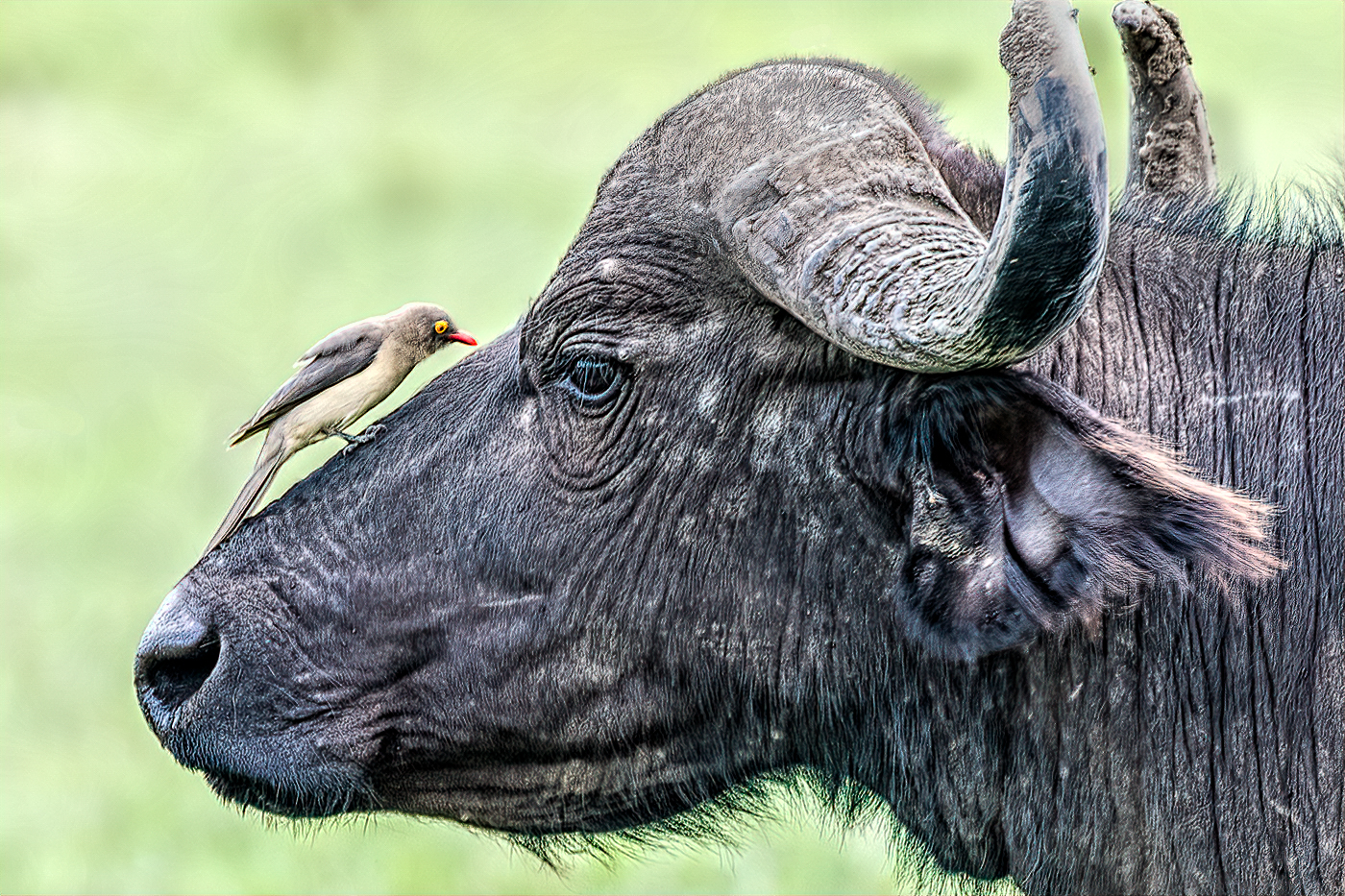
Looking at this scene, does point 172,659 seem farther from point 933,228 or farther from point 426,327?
point 933,228

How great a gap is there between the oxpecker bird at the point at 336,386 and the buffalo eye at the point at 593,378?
3.73 feet

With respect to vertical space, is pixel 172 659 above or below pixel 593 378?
below

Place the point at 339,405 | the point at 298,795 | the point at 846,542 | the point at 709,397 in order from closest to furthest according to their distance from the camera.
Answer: the point at 846,542
the point at 709,397
the point at 298,795
the point at 339,405

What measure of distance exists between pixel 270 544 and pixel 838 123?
2.11m

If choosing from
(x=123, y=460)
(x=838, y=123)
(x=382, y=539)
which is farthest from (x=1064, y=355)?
(x=123, y=460)

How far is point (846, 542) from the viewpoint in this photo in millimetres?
3758

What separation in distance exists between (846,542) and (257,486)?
212 centimetres

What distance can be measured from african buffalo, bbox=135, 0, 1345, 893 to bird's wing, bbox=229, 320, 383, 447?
572mm

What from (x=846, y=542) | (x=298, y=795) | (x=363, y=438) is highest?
(x=363, y=438)

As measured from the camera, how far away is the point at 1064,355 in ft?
12.4

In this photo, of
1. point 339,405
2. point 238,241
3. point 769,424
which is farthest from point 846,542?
point 238,241

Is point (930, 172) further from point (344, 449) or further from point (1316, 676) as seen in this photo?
point (344, 449)

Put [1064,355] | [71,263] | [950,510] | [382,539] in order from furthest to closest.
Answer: [71,263], [382,539], [1064,355], [950,510]

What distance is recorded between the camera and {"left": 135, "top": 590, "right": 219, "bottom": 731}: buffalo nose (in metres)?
4.26
